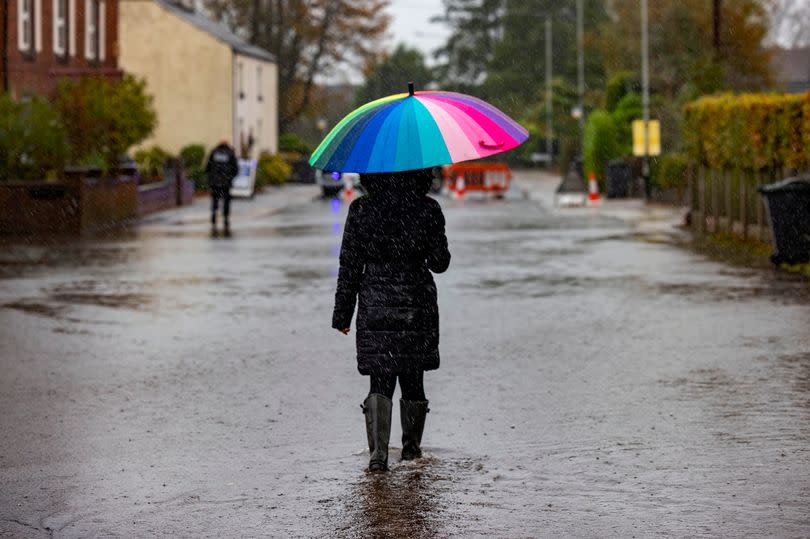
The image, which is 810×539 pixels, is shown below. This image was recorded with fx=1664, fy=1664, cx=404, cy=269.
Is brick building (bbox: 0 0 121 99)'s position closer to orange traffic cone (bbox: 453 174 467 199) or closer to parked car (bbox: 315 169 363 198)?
parked car (bbox: 315 169 363 198)

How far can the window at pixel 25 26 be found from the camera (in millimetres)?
39062

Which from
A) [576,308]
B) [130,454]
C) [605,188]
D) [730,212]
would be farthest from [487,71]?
[130,454]

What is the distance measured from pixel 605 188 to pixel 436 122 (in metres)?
39.1

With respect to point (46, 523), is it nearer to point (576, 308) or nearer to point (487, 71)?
point (576, 308)

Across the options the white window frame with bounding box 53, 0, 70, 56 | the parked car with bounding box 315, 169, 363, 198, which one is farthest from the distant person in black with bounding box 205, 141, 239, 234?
the parked car with bounding box 315, 169, 363, 198

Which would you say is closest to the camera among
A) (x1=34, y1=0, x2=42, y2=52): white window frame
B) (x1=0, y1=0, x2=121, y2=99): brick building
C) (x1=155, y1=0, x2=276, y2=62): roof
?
(x1=0, y1=0, x2=121, y2=99): brick building

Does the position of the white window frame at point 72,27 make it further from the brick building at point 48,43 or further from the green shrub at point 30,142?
the green shrub at point 30,142

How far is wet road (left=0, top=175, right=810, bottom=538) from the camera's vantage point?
22.6 feet

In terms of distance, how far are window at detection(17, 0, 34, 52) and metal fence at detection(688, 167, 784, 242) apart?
58.2 feet

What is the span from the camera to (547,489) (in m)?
7.32

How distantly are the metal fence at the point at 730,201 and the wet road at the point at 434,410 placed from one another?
3.97 meters

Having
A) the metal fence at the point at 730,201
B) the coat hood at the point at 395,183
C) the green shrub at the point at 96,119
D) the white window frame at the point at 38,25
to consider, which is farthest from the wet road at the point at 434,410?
the white window frame at the point at 38,25

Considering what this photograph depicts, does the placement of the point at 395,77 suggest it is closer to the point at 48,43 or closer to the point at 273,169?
the point at 273,169

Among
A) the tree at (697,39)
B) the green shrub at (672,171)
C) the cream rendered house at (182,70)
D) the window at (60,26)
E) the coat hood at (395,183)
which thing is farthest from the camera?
the tree at (697,39)
